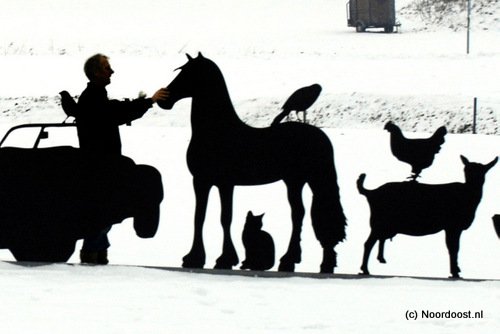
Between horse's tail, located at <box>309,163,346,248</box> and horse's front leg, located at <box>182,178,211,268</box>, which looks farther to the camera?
horse's front leg, located at <box>182,178,211,268</box>

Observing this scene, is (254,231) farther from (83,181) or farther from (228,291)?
(83,181)

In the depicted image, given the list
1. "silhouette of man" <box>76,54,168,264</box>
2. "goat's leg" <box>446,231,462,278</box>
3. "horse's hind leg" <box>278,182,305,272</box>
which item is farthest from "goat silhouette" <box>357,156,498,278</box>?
"silhouette of man" <box>76,54,168,264</box>

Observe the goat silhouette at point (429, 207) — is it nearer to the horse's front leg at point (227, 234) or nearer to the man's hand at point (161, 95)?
the horse's front leg at point (227, 234)

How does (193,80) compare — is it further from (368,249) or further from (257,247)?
(368,249)

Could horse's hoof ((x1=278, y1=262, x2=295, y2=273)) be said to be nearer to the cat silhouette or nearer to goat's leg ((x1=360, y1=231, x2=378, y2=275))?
the cat silhouette

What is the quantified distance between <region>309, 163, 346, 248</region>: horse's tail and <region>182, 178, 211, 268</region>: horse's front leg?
0.76 metres

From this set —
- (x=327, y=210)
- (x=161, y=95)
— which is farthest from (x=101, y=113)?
(x=327, y=210)

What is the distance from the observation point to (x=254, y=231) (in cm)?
708

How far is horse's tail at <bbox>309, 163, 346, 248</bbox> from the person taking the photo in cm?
703

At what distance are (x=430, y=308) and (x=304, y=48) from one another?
15.3 metres

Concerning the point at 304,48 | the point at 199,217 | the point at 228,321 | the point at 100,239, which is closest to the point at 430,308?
the point at 228,321

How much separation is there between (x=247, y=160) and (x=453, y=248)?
1.54 meters

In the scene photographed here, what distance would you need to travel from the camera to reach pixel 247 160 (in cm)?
709

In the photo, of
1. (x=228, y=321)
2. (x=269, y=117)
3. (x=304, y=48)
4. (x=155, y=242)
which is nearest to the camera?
(x=228, y=321)
